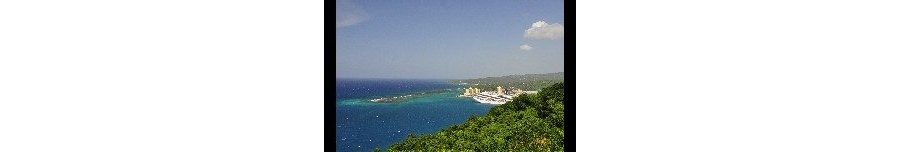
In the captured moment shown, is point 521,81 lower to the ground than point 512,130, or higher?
higher

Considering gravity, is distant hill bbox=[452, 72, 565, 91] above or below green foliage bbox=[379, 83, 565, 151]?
above

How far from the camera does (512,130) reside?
→ 392 cm

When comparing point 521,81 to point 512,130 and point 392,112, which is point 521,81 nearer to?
point 512,130

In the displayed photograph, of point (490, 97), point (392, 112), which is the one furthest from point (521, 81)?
point (392, 112)

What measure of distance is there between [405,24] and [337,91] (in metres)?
0.44

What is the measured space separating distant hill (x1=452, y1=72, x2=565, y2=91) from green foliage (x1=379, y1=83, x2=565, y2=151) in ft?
0.11

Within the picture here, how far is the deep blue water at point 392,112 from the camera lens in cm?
383

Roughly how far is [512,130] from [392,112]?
574mm

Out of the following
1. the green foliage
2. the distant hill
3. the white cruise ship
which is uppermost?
the distant hill

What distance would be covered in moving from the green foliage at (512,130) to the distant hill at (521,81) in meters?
0.03

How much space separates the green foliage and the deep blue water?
44 millimetres

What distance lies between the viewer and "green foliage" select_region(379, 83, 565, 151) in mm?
3836
